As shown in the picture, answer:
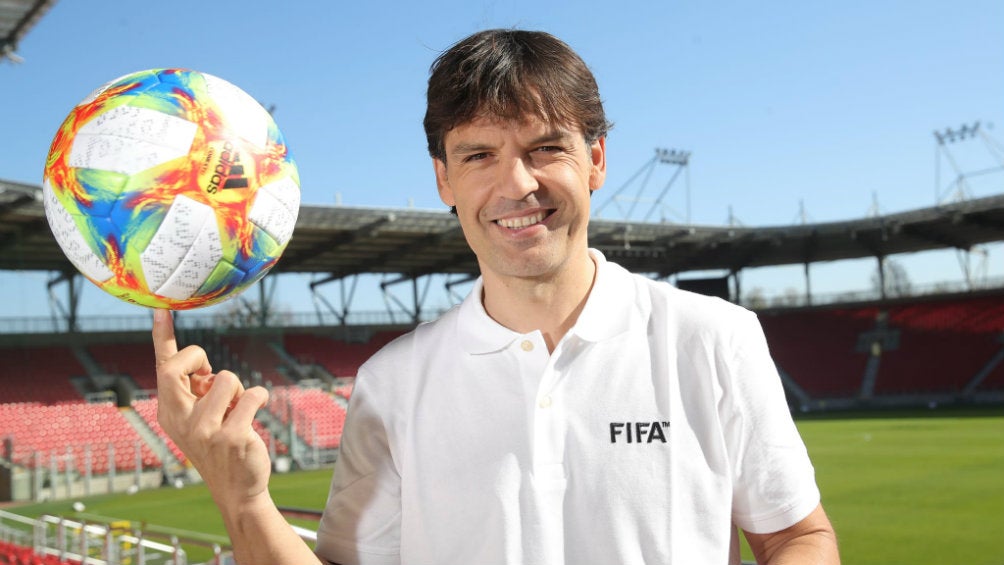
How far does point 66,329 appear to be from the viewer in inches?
1191

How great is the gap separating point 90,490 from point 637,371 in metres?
23.0

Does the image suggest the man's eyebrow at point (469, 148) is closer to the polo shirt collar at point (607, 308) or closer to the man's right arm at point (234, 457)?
the polo shirt collar at point (607, 308)

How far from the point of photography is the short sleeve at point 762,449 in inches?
73.6

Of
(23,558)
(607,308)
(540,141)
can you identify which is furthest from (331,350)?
(540,141)

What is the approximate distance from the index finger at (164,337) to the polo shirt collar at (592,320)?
0.66 m

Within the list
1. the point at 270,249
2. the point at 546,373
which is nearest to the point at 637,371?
the point at 546,373

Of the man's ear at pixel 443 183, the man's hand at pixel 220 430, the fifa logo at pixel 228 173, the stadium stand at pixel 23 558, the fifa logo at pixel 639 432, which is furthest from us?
the stadium stand at pixel 23 558

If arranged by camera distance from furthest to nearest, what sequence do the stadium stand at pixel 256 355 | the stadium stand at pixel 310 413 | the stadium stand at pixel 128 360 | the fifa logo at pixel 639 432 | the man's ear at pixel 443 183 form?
the stadium stand at pixel 256 355 → the stadium stand at pixel 128 360 → the stadium stand at pixel 310 413 → the man's ear at pixel 443 183 → the fifa logo at pixel 639 432

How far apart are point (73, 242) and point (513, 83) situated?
3.89ft

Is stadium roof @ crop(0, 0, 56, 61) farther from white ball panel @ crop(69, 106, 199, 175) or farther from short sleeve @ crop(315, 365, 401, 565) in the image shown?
short sleeve @ crop(315, 365, 401, 565)

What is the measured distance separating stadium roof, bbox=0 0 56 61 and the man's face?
518 inches

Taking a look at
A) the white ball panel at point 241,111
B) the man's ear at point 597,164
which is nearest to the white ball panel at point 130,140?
the white ball panel at point 241,111

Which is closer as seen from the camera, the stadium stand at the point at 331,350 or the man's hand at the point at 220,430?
the man's hand at the point at 220,430

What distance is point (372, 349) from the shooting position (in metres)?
37.1
